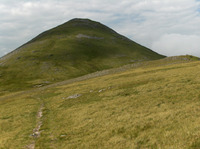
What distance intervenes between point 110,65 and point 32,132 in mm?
132374

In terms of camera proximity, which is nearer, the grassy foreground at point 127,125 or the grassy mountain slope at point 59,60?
the grassy foreground at point 127,125

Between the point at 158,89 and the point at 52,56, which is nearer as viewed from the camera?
the point at 158,89

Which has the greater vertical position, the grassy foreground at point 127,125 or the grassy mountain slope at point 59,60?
the grassy mountain slope at point 59,60

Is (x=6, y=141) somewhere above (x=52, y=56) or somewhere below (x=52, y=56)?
below

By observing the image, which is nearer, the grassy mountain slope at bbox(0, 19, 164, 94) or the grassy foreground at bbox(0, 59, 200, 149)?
the grassy foreground at bbox(0, 59, 200, 149)

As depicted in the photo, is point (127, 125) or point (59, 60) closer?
point (127, 125)

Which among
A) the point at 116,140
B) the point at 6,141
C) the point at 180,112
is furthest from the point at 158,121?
the point at 6,141

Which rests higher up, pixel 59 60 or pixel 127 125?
pixel 59 60

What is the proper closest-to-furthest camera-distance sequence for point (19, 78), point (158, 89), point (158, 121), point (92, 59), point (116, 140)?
point (116, 140) → point (158, 121) → point (158, 89) → point (19, 78) → point (92, 59)

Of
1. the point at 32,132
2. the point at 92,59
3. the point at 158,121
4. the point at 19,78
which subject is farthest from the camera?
the point at 92,59

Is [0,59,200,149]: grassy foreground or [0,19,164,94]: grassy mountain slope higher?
[0,19,164,94]: grassy mountain slope

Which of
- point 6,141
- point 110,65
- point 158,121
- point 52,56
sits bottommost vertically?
point 6,141

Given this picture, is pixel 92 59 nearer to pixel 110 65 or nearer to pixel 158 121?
pixel 110 65

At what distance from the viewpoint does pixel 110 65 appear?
503ft
